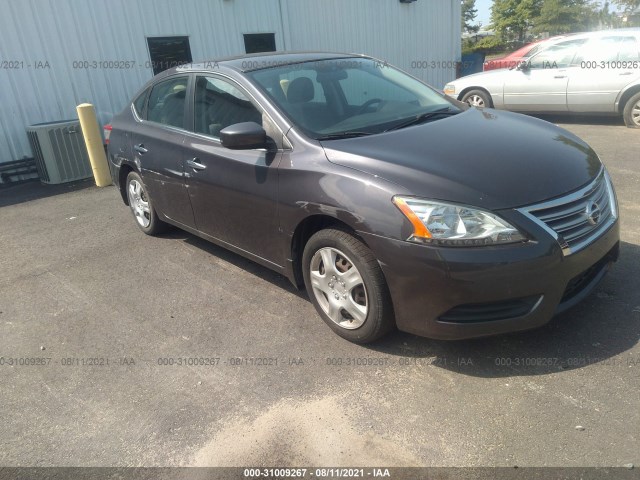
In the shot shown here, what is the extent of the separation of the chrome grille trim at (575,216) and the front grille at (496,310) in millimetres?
334

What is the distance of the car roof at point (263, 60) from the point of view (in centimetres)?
409

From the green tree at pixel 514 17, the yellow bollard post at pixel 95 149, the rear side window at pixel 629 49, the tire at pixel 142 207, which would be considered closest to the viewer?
the tire at pixel 142 207

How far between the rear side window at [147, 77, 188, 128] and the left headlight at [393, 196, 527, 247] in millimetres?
2517

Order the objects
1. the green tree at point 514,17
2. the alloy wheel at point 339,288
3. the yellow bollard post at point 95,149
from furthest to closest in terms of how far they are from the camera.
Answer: the green tree at point 514,17, the yellow bollard post at point 95,149, the alloy wheel at point 339,288

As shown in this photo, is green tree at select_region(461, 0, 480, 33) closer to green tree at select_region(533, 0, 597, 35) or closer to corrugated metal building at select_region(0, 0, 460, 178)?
green tree at select_region(533, 0, 597, 35)

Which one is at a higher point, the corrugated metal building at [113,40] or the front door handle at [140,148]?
the corrugated metal building at [113,40]

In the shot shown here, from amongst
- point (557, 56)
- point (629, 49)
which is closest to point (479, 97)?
point (557, 56)

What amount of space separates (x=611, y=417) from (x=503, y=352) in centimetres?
68

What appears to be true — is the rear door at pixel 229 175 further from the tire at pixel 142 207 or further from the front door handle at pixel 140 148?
the tire at pixel 142 207

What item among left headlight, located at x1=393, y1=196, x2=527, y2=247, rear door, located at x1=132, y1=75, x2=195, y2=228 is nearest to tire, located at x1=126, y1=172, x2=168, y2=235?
rear door, located at x1=132, y1=75, x2=195, y2=228

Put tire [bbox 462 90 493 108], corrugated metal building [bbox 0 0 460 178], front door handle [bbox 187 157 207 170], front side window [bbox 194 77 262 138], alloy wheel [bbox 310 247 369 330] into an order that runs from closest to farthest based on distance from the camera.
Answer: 1. alloy wheel [bbox 310 247 369 330]
2. front side window [bbox 194 77 262 138]
3. front door handle [bbox 187 157 207 170]
4. corrugated metal building [bbox 0 0 460 178]
5. tire [bbox 462 90 493 108]

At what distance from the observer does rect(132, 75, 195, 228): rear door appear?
4438 millimetres

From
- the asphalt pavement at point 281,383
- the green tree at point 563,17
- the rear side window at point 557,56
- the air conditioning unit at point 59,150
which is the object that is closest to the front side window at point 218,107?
the asphalt pavement at point 281,383

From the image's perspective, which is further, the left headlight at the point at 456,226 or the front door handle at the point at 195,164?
the front door handle at the point at 195,164
